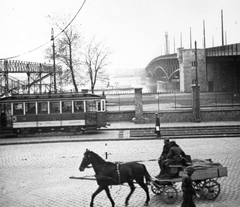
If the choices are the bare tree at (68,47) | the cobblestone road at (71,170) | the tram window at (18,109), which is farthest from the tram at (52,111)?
the bare tree at (68,47)

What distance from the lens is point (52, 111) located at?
25.6 meters

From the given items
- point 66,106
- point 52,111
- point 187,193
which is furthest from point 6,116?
point 187,193

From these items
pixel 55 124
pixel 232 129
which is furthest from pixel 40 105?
pixel 232 129

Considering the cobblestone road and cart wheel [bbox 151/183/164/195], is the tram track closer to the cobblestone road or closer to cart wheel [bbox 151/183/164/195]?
the cobblestone road

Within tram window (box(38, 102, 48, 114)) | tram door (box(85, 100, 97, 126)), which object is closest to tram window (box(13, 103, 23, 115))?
tram window (box(38, 102, 48, 114))

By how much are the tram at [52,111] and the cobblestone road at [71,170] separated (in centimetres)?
393

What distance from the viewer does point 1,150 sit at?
66.9 feet

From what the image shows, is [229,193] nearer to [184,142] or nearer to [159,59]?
[184,142]

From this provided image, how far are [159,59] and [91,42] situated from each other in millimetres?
35325

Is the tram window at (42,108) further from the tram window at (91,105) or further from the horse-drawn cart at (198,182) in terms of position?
the horse-drawn cart at (198,182)

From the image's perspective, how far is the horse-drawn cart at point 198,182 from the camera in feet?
33.2

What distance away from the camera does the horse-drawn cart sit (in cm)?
1012

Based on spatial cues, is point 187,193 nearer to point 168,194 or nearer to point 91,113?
point 168,194

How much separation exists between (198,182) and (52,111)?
1680cm
